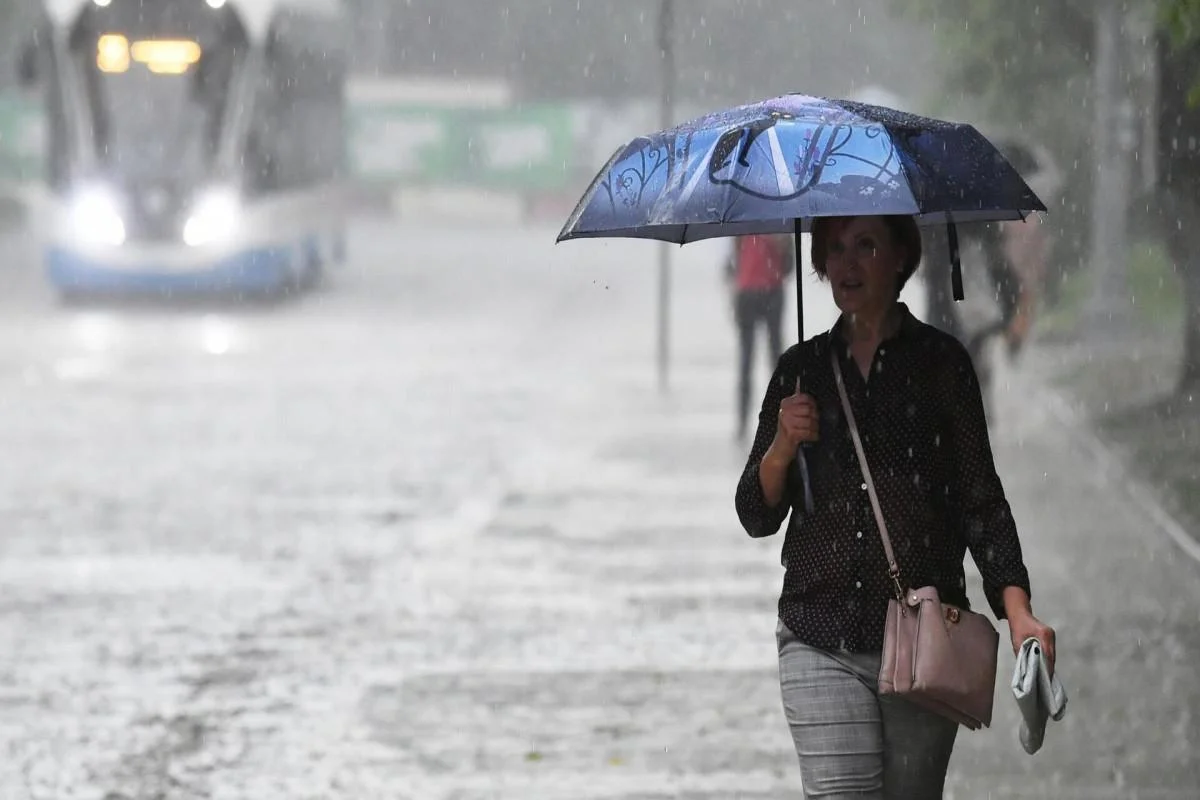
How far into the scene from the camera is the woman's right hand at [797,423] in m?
3.84

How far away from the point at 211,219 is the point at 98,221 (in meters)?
1.47

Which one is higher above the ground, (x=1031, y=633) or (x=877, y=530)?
(x=877, y=530)

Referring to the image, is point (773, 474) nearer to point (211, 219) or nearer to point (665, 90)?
point (665, 90)

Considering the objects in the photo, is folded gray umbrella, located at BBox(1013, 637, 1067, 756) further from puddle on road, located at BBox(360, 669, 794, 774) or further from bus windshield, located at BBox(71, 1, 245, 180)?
bus windshield, located at BBox(71, 1, 245, 180)

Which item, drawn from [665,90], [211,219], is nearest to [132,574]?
[665,90]

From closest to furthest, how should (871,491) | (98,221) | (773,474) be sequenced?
1. (871,491)
2. (773,474)
3. (98,221)

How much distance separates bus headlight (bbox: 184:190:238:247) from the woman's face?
25935mm

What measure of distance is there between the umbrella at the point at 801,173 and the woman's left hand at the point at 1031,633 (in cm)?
69

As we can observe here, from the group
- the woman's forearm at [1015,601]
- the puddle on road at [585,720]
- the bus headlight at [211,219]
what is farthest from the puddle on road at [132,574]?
the bus headlight at [211,219]

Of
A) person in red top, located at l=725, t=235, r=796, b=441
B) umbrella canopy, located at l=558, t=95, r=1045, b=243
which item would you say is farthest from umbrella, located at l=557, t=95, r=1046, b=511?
person in red top, located at l=725, t=235, r=796, b=441

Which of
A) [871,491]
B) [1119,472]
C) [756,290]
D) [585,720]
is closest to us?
[871,491]

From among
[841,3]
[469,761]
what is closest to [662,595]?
[469,761]

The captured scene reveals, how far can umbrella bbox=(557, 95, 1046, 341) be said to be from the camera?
388 cm

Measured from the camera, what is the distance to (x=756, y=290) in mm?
14156
